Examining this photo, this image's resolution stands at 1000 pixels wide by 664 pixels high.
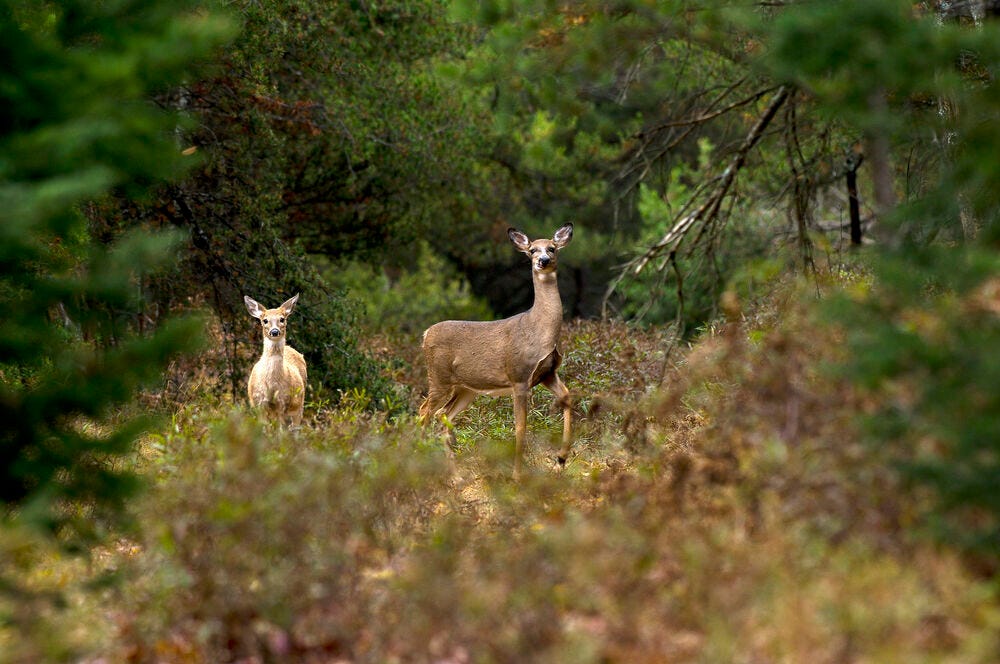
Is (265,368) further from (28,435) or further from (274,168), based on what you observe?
(28,435)

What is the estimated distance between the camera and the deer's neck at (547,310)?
11.8m

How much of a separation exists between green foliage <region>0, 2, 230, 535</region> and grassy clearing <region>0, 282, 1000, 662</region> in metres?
0.55

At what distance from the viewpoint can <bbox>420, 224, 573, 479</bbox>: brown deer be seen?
1169 centimetres

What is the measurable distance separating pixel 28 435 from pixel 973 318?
412cm

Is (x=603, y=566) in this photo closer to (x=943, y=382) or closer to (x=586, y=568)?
(x=586, y=568)

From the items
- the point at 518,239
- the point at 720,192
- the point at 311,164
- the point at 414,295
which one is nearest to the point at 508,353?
the point at 518,239

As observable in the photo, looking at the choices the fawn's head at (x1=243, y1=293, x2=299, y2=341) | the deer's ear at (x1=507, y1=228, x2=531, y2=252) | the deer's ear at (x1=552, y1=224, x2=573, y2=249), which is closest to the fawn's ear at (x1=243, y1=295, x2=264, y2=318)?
the fawn's head at (x1=243, y1=293, x2=299, y2=341)

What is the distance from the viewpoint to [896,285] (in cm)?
531

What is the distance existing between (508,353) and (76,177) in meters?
6.91

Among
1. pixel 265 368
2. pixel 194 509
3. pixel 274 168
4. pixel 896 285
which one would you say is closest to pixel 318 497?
pixel 194 509

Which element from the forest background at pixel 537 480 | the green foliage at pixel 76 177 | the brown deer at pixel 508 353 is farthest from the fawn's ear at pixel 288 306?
the green foliage at pixel 76 177

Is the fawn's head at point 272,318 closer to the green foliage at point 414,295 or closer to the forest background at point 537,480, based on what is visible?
the forest background at point 537,480

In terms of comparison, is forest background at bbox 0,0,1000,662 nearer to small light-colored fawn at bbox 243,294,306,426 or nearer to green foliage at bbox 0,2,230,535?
green foliage at bbox 0,2,230,535

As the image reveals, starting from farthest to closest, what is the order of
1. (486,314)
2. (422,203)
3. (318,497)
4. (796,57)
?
1. (486,314)
2. (422,203)
3. (318,497)
4. (796,57)
